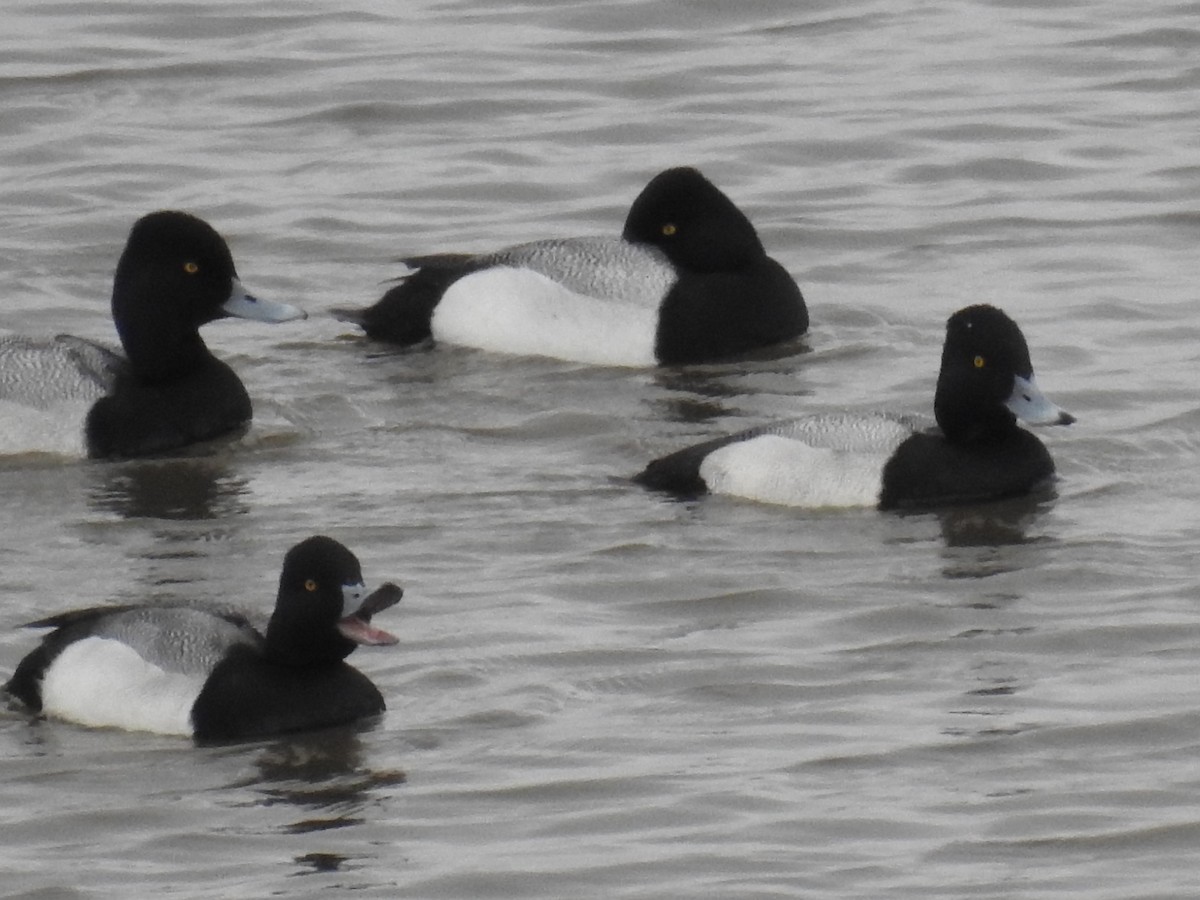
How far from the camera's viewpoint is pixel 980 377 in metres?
11.8

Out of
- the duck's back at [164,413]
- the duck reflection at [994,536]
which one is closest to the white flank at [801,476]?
the duck reflection at [994,536]

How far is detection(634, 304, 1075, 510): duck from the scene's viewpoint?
38.1 ft

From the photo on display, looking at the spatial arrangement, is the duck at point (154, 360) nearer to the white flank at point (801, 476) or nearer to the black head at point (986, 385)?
the white flank at point (801, 476)

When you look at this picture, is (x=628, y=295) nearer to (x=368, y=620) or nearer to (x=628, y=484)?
(x=628, y=484)

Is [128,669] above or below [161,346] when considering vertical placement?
below

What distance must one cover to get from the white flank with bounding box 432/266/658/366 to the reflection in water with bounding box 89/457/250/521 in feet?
6.97

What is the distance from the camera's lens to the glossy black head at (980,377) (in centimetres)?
1180

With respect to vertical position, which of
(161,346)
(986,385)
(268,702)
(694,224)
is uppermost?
(694,224)

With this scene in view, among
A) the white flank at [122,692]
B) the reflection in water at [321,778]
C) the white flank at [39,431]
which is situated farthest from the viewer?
the white flank at [39,431]

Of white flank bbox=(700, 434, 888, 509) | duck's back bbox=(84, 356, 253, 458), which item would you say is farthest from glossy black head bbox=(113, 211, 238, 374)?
white flank bbox=(700, 434, 888, 509)

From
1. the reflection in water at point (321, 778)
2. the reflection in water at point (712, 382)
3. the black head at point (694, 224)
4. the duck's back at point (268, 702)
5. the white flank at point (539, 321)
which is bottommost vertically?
the reflection in water at point (321, 778)

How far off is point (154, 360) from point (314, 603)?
4.27m

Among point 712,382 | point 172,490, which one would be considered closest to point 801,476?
point 712,382

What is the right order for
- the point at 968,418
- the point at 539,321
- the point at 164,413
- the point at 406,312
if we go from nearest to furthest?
the point at 968,418, the point at 164,413, the point at 539,321, the point at 406,312
